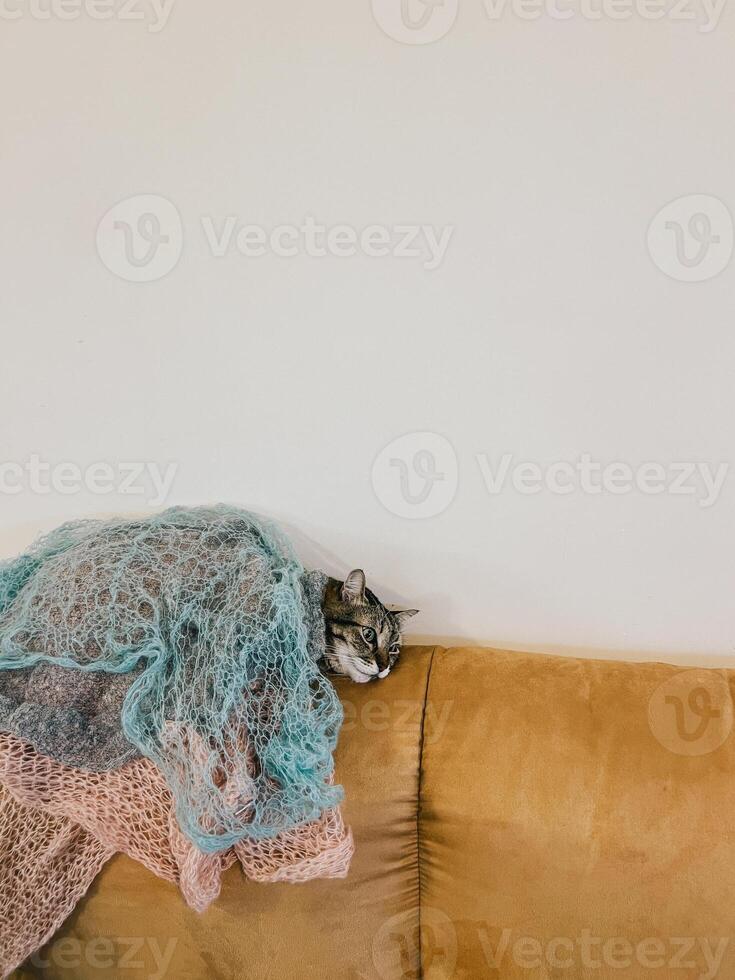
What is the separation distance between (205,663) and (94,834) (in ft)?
0.99

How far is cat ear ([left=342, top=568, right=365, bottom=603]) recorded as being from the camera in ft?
4.15

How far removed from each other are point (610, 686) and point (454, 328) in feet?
2.18

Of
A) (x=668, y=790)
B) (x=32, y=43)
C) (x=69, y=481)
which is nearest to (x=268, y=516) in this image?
(x=69, y=481)

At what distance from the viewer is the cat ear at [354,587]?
1.26m

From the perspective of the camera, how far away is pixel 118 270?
1.39 metres

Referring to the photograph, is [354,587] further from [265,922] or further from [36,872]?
[36,872]

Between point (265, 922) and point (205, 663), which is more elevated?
point (205, 663)

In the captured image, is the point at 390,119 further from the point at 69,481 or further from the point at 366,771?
the point at 366,771

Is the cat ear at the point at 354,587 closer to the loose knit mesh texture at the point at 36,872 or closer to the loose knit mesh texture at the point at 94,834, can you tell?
the loose knit mesh texture at the point at 94,834

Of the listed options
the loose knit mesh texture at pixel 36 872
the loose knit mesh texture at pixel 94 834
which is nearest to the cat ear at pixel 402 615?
the loose knit mesh texture at pixel 94 834

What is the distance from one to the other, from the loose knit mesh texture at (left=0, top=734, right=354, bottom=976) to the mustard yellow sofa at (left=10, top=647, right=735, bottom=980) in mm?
52

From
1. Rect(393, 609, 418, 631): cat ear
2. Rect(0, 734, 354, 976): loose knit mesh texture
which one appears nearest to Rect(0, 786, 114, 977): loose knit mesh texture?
Rect(0, 734, 354, 976): loose knit mesh texture

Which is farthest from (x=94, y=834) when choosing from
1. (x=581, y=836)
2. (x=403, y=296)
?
(x=403, y=296)

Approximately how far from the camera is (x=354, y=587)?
1.27 metres
